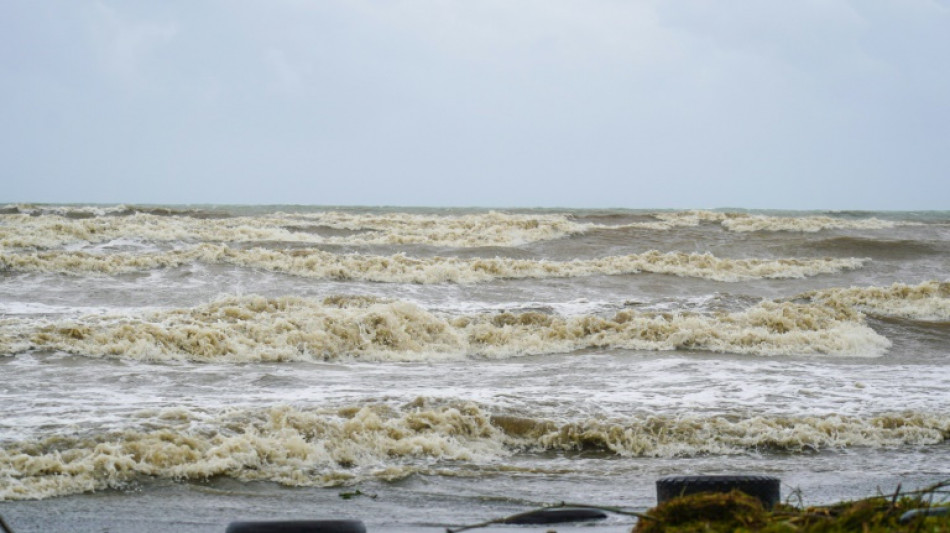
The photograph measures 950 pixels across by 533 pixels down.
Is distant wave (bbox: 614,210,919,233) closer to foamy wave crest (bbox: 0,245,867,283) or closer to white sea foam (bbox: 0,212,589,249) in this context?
white sea foam (bbox: 0,212,589,249)

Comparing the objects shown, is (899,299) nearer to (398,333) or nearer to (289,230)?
(398,333)

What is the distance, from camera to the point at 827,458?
7039 mm

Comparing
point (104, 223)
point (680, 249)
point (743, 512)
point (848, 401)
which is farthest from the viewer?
point (680, 249)

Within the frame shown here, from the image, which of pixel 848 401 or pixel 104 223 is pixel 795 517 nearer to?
pixel 848 401

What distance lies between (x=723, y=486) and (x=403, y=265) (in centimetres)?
1588

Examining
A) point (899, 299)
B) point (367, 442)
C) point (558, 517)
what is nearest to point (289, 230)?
point (899, 299)

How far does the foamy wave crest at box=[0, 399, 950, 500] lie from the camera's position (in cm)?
594

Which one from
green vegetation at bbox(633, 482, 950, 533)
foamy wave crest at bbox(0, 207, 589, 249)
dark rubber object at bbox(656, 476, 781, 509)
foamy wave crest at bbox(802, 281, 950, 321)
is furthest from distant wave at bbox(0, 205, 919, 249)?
green vegetation at bbox(633, 482, 950, 533)

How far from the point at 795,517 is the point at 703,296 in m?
14.7

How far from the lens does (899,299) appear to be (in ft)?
56.6

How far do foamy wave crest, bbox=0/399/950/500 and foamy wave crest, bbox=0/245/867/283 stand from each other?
1111cm

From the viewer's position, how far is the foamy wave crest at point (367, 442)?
5.94 m

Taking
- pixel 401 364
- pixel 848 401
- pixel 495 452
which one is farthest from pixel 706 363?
pixel 495 452

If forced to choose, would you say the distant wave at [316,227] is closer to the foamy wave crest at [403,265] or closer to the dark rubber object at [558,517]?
the foamy wave crest at [403,265]
